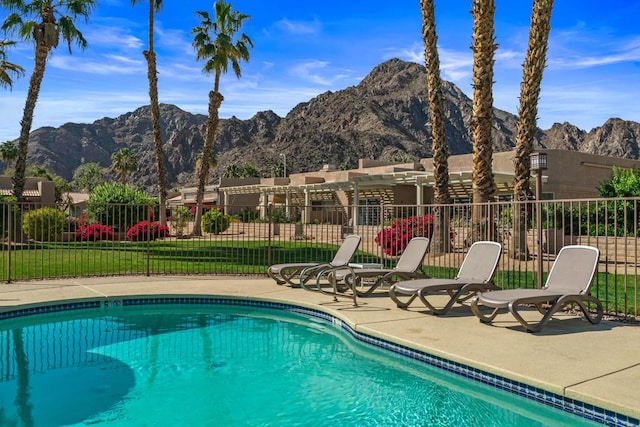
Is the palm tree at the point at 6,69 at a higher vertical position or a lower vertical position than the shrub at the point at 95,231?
higher

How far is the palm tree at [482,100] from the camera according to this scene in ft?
45.2

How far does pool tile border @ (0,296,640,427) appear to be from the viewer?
13.3 feet

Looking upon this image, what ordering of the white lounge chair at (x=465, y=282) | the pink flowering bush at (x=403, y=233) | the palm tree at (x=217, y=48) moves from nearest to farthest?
the white lounge chair at (x=465, y=282) → the pink flowering bush at (x=403, y=233) → the palm tree at (x=217, y=48)

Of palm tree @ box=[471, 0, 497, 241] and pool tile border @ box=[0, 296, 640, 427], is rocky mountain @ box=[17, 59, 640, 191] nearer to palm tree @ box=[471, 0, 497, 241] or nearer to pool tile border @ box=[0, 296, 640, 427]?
palm tree @ box=[471, 0, 497, 241]

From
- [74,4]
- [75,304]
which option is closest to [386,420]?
[75,304]

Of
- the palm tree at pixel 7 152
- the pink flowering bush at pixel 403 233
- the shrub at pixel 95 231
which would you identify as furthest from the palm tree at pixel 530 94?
the palm tree at pixel 7 152

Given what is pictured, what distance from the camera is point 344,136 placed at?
108562 mm

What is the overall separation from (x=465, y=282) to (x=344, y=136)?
10257 cm

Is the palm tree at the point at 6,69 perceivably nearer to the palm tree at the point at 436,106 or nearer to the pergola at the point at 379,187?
the pergola at the point at 379,187

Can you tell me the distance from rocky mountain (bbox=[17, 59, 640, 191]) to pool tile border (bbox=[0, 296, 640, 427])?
88.3 meters

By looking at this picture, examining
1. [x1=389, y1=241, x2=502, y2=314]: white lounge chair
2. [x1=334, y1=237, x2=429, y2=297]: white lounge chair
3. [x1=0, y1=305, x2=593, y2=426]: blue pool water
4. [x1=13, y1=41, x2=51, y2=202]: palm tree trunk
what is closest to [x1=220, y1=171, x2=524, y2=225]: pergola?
[x1=334, y1=237, x2=429, y2=297]: white lounge chair

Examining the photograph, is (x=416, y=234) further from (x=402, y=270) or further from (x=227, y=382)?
(x=227, y=382)

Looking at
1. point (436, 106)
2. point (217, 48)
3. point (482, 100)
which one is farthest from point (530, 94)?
point (217, 48)

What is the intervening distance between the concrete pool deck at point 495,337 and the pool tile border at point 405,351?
0.06 m
